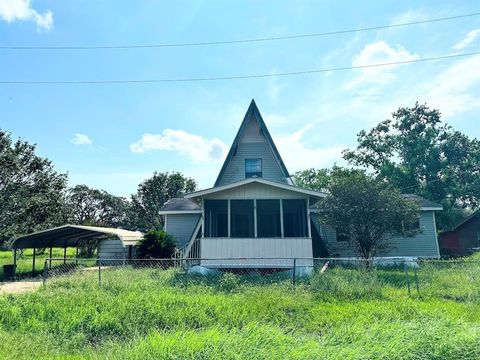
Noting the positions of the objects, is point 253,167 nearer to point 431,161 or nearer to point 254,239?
point 254,239

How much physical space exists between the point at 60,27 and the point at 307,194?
954 centimetres

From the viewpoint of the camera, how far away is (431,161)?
26922 mm

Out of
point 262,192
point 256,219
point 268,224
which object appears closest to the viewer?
point 256,219

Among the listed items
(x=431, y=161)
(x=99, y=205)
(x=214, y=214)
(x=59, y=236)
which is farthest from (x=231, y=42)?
(x=99, y=205)

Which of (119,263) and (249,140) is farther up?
(249,140)

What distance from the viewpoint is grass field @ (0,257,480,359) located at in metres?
3.71

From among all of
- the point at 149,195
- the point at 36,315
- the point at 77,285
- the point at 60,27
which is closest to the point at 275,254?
the point at 77,285

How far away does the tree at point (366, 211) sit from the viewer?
11953mm

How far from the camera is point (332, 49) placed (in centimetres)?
1106

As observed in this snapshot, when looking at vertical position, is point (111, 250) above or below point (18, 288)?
above

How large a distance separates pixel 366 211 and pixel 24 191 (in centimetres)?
1702

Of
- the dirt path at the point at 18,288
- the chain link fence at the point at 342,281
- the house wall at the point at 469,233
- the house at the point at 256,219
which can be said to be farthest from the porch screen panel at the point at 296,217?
the house wall at the point at 469,233

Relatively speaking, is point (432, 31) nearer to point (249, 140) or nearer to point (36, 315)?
point (249, 140)

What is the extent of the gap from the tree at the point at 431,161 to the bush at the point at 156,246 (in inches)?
785
